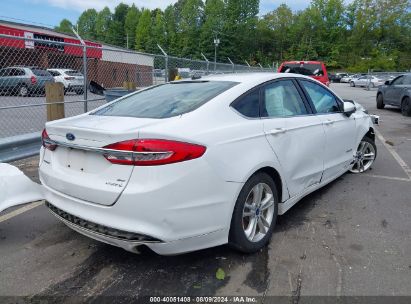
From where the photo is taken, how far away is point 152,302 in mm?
2619

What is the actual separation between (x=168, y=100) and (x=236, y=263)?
154 cm

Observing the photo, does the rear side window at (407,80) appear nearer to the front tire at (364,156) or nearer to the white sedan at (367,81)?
the front tire at (364,156)

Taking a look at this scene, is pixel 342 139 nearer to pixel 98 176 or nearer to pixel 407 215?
pixel 407 215

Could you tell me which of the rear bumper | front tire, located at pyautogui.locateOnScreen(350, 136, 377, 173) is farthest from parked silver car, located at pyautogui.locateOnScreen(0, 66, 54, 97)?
front tire, located at pyautogui.locateOnScreen(350, 136, 377, 173)

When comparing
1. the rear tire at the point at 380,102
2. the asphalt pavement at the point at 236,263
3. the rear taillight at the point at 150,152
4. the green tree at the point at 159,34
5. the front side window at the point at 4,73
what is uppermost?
the green tree at the point at 159,34

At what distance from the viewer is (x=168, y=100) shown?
347cm

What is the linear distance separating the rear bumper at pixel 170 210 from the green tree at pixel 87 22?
132 m

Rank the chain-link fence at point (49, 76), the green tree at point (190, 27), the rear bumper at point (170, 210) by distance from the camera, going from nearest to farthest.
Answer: the rear bumper at point (170, 210) < the chain-link fence at point (49, 76) < the green tree at point (190, 27)

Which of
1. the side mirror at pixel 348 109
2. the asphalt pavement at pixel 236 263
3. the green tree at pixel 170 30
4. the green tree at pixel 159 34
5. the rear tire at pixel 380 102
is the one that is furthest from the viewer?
the green tree at pixel 159 34

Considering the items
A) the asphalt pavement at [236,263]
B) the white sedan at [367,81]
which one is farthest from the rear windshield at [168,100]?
the white sedan at [367,81]

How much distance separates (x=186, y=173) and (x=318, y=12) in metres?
99.2

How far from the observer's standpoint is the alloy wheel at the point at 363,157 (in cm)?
570

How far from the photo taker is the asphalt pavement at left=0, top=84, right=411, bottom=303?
9.04ft

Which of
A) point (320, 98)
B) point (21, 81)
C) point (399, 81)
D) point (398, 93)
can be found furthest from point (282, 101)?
point (399, 81)
